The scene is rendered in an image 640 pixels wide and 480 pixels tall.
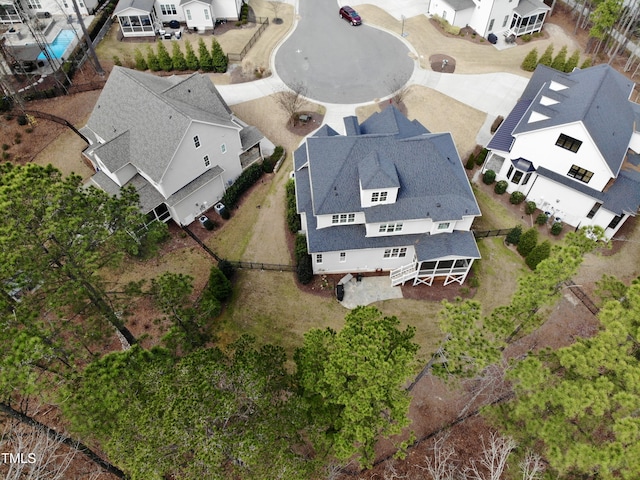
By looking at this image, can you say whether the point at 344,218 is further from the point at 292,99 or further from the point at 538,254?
the point at 292,99

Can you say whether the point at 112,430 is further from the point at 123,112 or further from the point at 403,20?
the point at 403,20

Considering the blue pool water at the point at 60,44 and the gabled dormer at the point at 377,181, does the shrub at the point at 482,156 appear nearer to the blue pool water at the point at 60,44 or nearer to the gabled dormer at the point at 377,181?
the gabled dormer at the point at 377,181

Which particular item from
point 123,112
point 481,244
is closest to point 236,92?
point 123,112

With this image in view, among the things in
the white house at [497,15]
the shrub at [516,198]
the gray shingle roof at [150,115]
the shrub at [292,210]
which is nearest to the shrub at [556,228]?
the shrub at [516,198]

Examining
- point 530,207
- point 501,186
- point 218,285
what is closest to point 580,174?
point 530,207

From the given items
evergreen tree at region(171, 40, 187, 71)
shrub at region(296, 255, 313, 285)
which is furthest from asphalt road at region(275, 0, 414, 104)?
shrub at region(296, 255, 313, 285)
